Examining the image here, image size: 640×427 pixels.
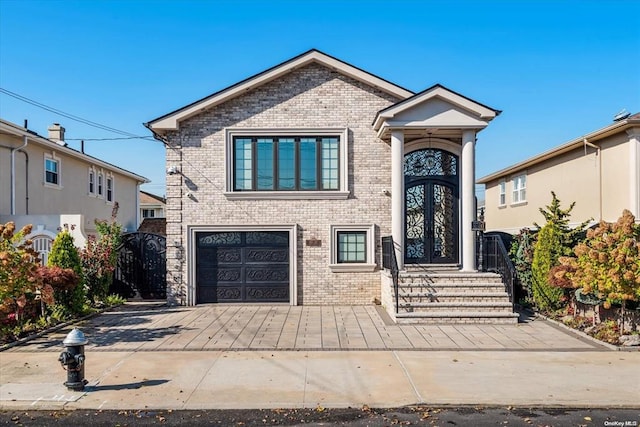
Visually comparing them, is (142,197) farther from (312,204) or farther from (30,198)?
(312,204)

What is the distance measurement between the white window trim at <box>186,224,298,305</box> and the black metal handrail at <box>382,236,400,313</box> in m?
2.41

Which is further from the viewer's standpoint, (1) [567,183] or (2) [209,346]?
(1) [567,183]

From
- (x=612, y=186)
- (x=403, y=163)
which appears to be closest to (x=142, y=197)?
(x=403, y=163)

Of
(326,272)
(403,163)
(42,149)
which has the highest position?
(42,149)

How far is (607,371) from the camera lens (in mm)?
7363

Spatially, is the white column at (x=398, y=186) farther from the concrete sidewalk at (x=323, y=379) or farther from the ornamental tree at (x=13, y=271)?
the ornamental tree at (x=13, y=271)

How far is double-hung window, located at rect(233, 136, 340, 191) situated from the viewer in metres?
13.9

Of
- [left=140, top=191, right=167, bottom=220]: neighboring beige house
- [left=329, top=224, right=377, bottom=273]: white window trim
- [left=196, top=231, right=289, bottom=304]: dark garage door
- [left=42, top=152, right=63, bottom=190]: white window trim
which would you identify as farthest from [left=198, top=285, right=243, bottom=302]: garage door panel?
[left=140, top=191, right=167, bottom=220]: neighboring beige house

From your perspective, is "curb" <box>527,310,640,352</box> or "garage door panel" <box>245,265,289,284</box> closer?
"curb" <box>527,310,640,352</box>

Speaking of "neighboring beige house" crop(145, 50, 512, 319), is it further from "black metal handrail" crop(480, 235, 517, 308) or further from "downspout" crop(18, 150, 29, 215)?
"downspout" crop(18, 150, 29, 215)

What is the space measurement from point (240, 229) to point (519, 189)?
13.8m

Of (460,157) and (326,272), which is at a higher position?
(460,157)

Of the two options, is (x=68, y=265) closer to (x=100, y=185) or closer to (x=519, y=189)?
(x=100, y=185)

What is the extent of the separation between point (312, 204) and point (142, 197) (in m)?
29.3
